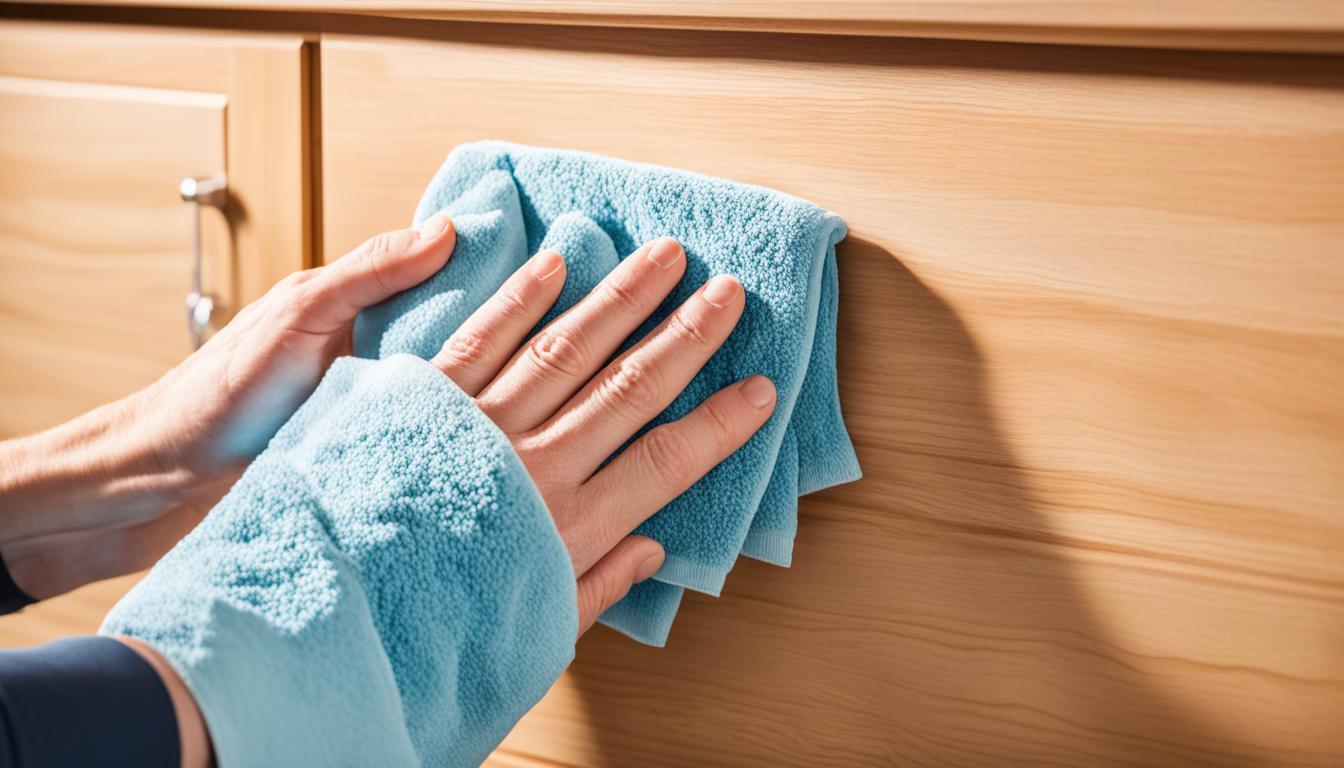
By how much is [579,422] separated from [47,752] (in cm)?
25

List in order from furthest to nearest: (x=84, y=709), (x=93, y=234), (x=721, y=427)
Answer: (x=93, y=234), (x=721, y=427), (x=84, y=709)

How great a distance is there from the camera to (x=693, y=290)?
0.53 m

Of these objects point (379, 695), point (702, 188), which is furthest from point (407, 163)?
point (379, 695)

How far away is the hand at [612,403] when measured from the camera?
504 millimetres

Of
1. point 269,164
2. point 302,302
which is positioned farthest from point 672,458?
point 269,164

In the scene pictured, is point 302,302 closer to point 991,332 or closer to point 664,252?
point 664,252

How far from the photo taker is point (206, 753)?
1.28 feet

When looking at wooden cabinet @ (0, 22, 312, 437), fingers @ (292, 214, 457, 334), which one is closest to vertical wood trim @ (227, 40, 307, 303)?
wooden cabinet @ (0, 22, 312, 437)

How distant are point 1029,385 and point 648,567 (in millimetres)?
210

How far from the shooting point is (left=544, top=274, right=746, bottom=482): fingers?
0.51m

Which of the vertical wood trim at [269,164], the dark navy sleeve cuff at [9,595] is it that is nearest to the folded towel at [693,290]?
the vertical wood trim at [269,164]

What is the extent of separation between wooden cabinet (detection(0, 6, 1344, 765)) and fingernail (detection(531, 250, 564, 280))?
0.27 ft

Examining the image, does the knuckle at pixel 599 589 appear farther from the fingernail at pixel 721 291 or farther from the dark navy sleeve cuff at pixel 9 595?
the dark navy sleeve cuff at pixel 9 595

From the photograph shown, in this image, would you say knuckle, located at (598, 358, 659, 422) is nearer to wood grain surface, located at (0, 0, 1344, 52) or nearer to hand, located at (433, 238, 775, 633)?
hand, located at (433, 238, 775, 633)
